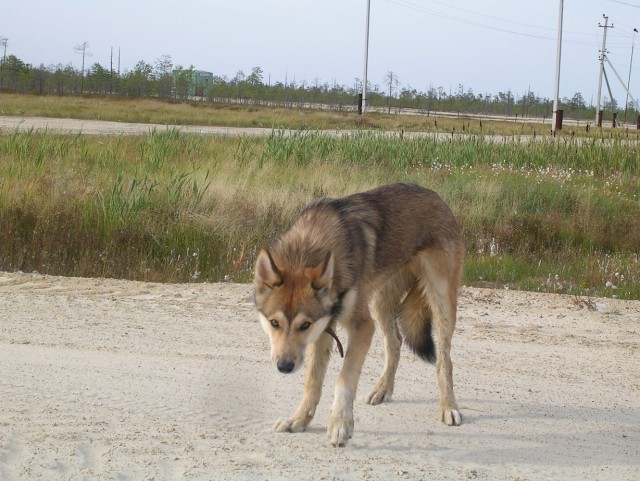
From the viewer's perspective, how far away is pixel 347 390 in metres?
5.30

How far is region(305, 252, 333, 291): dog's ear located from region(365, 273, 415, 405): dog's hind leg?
151 cm

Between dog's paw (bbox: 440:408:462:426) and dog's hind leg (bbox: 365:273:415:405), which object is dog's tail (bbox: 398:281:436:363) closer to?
dog's hind leg (bbox: 365:273:415:405)

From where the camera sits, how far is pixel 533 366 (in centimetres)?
725

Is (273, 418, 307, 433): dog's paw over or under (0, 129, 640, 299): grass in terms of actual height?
under

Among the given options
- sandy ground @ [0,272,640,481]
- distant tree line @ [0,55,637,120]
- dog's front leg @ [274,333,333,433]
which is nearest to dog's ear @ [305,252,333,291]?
dog's front leg @ [274,333,333,433]

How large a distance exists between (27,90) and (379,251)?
70947mm

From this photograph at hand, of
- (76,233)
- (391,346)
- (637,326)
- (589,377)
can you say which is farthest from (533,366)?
(76,233)

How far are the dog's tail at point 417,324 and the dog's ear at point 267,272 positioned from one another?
1706 millimetres

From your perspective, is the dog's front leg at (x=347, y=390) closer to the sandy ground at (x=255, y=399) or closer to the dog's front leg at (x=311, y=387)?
the sandy ground at (x=255, y=399)

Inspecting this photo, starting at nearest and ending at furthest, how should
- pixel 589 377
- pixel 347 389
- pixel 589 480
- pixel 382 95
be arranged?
pixel 589 480 < pixel 347 389 < pixel 589 377 < pixel 382 95

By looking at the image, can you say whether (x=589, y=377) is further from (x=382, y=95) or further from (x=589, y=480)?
(x=382, y=95)

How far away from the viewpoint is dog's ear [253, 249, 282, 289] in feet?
16.5

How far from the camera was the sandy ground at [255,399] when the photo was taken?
16.3 feet

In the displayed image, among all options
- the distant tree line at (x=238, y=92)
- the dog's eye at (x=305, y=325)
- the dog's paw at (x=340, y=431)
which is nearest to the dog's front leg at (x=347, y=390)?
the dog's paw at (x=340, y=431)
